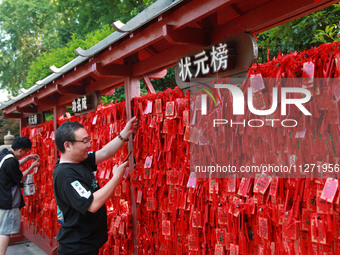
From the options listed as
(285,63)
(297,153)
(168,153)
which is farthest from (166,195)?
(285,63)

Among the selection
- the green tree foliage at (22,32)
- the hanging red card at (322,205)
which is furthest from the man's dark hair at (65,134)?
the green tree foliage at (22,32)

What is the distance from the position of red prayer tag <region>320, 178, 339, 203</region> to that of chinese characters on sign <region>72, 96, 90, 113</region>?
154 inches

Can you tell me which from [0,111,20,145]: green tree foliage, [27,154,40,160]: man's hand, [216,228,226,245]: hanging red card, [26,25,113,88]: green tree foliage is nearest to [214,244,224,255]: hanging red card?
[216,228,226,245]: hanging red card

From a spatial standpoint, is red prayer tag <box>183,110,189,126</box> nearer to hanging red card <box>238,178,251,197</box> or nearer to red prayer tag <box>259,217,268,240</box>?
hanging red card <box>238,178,251,197</box>

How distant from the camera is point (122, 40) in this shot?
3.64m

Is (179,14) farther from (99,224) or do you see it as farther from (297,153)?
(99,224)

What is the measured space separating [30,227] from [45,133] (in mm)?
2290

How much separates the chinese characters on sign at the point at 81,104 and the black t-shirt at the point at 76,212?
2.41 m

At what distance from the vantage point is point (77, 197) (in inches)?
104

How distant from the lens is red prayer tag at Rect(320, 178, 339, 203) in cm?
206

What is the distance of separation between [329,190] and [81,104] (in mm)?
4167

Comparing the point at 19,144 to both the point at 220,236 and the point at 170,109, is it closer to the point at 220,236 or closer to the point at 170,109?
the point at 170,109

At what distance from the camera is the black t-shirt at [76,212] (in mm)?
2656

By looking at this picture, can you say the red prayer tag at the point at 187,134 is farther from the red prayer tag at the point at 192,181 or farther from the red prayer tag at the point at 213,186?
the red prayer tag at the point at 213,186
